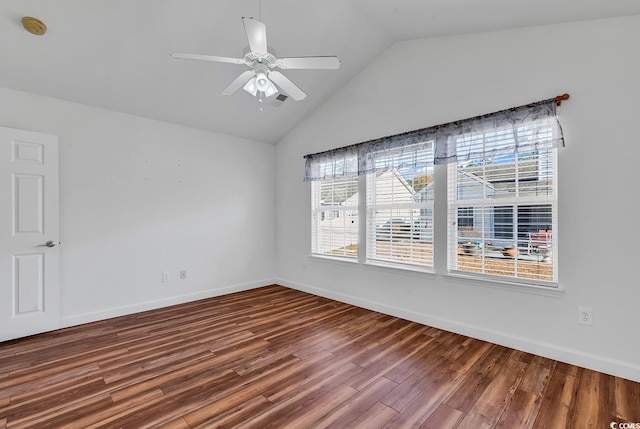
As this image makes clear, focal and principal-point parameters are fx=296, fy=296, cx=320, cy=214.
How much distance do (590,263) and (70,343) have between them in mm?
4831

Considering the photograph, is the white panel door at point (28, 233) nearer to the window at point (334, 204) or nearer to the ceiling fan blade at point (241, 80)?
the ceiling fan blade at point (241, 80)

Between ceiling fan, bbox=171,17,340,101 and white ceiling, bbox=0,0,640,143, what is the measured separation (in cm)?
94

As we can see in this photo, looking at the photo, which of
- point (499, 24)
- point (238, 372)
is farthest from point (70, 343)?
point (499, 24)

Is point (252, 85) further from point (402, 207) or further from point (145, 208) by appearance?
point (145, 208)

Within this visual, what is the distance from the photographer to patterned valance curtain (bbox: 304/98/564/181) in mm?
2623

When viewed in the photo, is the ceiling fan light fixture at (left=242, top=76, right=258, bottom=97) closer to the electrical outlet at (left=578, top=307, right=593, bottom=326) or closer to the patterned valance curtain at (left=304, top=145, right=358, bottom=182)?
the patterned valance curtain at (left=304, top=145, right=358, bottom=182)

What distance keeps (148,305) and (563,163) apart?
16.1 ft

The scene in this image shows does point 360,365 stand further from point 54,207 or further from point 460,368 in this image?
point 54,207

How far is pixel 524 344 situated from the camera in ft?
8.93

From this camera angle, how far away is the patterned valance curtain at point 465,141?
2.62m

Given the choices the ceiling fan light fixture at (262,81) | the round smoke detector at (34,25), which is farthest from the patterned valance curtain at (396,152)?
the round smoke detector at (34,25)

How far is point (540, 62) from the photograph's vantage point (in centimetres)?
267

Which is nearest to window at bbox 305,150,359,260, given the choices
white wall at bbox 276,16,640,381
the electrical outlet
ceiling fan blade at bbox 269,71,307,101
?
white wall at bbox 276,16,640,381

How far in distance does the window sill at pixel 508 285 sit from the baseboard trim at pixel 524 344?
44cm
